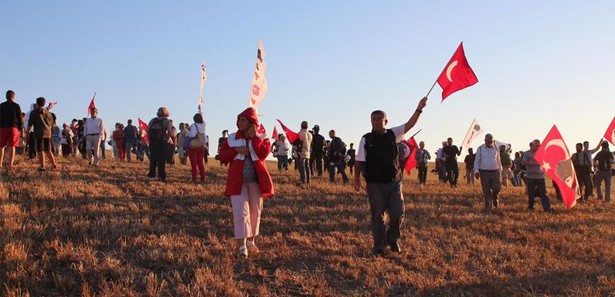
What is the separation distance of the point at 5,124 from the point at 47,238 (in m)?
6.63

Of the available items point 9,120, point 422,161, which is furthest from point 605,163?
point 9,120

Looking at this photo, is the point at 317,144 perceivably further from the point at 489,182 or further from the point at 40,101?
the point at 40,101

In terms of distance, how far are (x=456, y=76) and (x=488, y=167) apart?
4.67 m

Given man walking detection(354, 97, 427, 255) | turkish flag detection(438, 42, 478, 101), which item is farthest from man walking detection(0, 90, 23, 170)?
turkish flag detection(438, 42, 478, 101)

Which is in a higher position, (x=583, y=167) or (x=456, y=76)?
(x=456, y=76)

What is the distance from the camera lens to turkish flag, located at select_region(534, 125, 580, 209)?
14.6 meters

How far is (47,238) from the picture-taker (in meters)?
7.73

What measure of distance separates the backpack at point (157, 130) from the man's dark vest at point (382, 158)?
7.62m

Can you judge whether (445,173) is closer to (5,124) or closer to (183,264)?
(5,124)

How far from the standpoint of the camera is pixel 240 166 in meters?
7.79

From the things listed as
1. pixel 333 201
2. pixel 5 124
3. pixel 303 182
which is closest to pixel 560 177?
pixel 333 201

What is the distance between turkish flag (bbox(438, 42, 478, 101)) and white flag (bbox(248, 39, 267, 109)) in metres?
3.98

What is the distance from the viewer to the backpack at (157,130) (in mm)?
14703

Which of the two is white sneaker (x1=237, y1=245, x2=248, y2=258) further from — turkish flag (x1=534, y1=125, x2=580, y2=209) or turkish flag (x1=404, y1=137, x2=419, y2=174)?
turkish flag (x1=404, y1=137, x2=419, y2=174)
